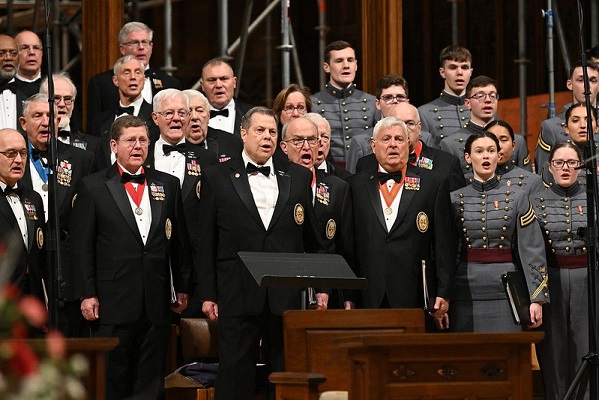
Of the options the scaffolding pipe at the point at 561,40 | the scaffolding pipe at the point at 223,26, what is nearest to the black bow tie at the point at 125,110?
the scaffolding pipe at the point at 223,26

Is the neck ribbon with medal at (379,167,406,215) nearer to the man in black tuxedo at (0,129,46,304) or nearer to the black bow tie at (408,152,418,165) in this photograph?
the black bow tie at (408,152,418,165)

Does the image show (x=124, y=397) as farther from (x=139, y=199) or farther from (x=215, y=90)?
(x=215, y=90)

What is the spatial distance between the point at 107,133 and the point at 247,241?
1105 millimetres

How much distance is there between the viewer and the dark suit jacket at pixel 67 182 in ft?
14.4

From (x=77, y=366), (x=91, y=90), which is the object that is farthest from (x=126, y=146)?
(x=77, y=366)

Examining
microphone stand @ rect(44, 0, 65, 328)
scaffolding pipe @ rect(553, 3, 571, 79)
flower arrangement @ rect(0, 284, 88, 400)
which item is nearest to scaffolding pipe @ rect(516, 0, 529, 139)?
scaffolding pipe @ rect(553, 3, 571, 79)

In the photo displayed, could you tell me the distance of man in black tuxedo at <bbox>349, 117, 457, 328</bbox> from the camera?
4488mm

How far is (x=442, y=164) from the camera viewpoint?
16.2ft

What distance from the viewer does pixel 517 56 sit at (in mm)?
7445

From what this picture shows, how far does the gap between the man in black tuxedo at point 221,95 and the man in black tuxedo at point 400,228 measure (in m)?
0.96

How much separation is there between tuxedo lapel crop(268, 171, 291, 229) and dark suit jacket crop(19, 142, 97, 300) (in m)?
0.79

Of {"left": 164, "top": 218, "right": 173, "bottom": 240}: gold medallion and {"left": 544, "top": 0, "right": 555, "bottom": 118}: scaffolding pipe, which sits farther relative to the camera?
{"left": 544, "top": 0, "right": 555, "bottom": 118}: scaffolding pipe

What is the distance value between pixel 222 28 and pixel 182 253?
2.74 m

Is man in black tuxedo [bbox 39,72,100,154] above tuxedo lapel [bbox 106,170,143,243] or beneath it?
above
